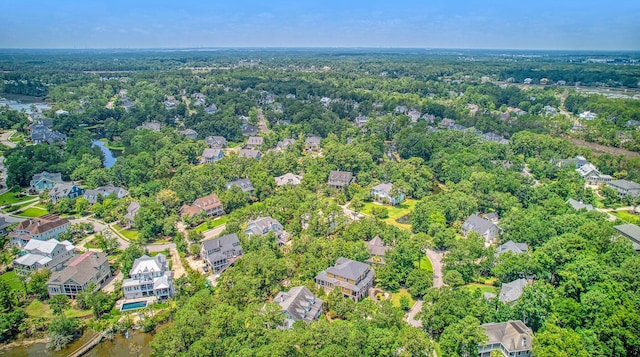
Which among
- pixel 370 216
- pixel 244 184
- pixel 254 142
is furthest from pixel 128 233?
pixel 254 142

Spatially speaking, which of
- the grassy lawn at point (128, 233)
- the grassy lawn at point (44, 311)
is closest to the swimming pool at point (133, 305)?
the grassy lawn at point (44, 311)

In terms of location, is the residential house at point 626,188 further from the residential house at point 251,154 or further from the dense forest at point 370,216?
the residential house at point 251,154

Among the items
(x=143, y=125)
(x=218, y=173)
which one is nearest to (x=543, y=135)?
(x=218, y=173)

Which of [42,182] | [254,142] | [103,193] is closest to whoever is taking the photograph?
[103,193]

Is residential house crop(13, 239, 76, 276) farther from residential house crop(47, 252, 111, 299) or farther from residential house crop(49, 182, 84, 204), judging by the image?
residential house crop(49, 182, 84, 204)

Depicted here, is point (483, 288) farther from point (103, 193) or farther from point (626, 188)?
point (103, 193)

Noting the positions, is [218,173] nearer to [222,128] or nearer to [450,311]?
[222,128]
